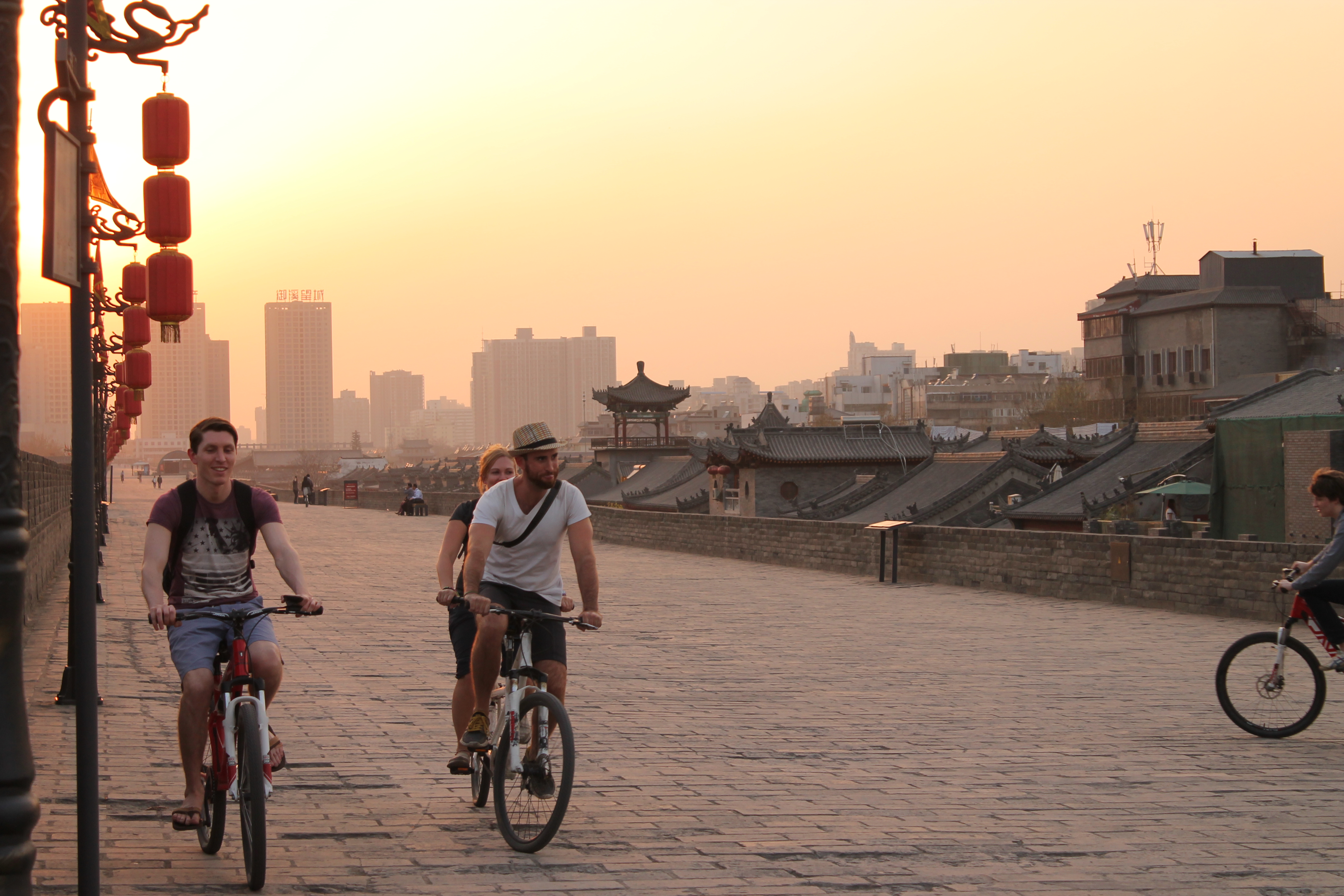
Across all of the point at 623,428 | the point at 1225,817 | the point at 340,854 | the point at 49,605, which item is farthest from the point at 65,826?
the point at 623,428

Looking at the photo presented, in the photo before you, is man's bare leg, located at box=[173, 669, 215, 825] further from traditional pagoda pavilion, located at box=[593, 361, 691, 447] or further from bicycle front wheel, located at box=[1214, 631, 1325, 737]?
traditional pagoda pavilion, located at box=[593, 361, 691, 447]

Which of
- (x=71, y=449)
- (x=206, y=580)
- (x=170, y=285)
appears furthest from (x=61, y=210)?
(x=170, y=285)

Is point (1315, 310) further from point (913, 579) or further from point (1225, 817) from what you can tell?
point (1225, 817)

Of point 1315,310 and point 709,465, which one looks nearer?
point 709,465

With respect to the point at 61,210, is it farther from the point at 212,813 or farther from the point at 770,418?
the point at 770,418

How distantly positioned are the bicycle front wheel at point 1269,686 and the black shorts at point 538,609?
4.23 m

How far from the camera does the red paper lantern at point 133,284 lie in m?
15.7

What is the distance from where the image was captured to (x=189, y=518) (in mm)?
5062

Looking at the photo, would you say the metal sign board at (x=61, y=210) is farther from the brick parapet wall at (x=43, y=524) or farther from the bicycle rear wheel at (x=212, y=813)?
the brick parapet wall at (x=43, y=524)

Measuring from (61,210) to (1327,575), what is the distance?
6.41 metres

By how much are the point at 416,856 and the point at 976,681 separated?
614 centimetres

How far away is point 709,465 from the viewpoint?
4981 cm

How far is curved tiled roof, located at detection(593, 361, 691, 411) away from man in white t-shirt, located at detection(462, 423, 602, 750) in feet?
209

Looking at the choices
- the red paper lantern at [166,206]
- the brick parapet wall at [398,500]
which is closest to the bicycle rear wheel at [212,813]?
the red paper lantern at [166,206]
